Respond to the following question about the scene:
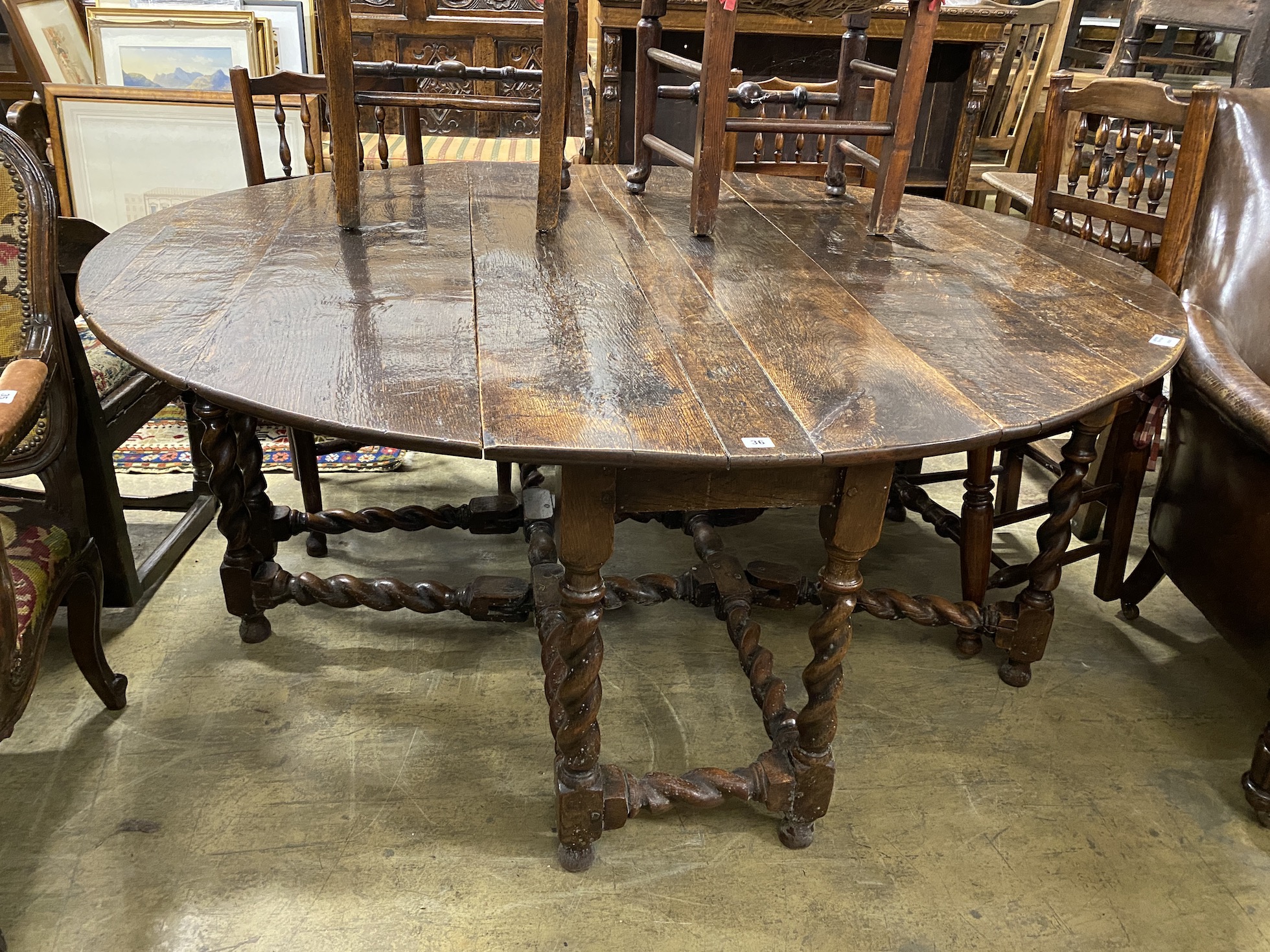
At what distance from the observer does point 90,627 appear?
158 cm

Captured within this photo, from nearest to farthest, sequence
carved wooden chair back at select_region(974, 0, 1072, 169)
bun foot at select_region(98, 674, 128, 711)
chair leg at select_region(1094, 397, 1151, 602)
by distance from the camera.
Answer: bun foot at select_region(98, 674, 128, 711) → chair leg at select_region(1094, 397, 1151, 602) → carved wooden chair back at select_region(974, 0, 1072, 169)

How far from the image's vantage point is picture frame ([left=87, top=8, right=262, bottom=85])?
386 centimetres

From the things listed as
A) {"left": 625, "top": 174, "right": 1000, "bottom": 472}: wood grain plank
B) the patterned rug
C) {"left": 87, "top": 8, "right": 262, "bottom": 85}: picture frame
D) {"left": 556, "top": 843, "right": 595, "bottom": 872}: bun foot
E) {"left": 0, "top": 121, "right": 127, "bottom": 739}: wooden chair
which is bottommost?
the patterned rug

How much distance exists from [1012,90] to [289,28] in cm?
363

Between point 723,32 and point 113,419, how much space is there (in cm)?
138

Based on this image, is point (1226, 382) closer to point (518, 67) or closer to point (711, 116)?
point (711, 116)

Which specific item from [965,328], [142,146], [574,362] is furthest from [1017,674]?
[142,146]

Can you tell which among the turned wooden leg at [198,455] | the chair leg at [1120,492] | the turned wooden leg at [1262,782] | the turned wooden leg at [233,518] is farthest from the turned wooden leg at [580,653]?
the chair leg at [1120,492]

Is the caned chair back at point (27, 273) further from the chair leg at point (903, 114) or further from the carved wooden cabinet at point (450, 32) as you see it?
the carved wooden cabinet at point (450, 32)

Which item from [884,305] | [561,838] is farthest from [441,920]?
[884,305]

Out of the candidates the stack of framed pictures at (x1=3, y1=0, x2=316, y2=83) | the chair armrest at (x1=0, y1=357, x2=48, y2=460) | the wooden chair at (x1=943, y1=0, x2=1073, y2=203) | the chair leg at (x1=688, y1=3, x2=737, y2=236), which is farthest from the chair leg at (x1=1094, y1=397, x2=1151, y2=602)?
the stack of framed pictures at (x1=3, y1=0, x2=316, y2=83)

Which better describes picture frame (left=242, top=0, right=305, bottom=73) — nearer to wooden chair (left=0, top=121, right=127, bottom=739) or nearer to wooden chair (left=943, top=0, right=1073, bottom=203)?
wooden chair (left=943, top=0, right=1073, bottom=203)

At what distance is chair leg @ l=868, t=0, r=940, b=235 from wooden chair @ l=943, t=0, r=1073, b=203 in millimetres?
2499

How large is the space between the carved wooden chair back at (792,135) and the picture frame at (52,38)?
9.24ft
